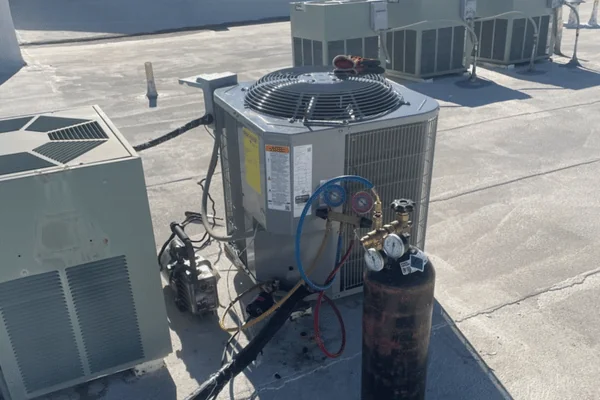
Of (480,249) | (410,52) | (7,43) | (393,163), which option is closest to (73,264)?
(393,163)

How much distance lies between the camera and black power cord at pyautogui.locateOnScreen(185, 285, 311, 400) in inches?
107

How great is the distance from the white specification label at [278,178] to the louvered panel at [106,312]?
844 millimetres

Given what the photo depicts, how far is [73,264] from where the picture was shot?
2.63m

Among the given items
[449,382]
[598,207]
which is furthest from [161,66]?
[449,382]

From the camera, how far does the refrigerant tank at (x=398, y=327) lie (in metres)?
2.45

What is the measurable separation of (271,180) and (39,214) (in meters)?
1.15

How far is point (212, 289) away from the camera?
3367 millimetres

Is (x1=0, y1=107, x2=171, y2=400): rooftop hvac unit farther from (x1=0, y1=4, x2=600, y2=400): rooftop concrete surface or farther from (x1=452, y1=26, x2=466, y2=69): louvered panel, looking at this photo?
(x1=452, y1=26, x2=466, y2=69): louvered panel

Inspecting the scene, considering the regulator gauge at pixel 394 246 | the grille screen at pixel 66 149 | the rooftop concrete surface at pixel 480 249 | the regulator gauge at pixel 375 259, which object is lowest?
the rooftop concrete surface at pixel 480 249

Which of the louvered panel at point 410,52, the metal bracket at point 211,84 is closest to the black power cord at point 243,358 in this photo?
the metal bracket at point 211,84

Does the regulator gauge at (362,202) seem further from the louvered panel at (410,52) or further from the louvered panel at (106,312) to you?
the louvered panel at (410,52)

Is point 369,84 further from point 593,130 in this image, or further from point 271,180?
point 593,130

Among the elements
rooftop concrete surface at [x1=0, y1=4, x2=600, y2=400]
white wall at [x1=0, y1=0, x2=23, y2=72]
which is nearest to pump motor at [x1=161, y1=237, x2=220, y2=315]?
rooftop concrete surface at [x1=0, y1=4, x2=600, y2=400]

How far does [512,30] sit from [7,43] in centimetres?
1061
